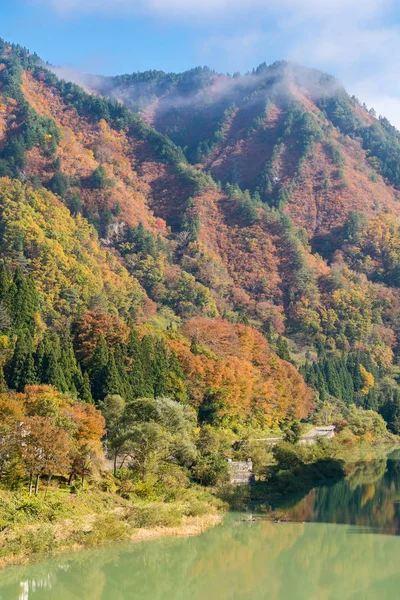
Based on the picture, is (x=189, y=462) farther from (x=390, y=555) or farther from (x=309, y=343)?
(x=309, y=343)

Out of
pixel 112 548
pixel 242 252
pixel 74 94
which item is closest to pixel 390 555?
pixel 112 548

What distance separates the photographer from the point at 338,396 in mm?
104438

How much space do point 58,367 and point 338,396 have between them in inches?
2474

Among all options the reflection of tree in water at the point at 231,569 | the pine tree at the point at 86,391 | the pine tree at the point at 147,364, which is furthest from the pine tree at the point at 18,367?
the reflection of tree in water at the point at 231,569

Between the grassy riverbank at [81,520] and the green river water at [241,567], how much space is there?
0.79 meters

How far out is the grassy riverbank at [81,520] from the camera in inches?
1255

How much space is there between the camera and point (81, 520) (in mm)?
35125

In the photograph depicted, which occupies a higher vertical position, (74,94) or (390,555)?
(74,94)

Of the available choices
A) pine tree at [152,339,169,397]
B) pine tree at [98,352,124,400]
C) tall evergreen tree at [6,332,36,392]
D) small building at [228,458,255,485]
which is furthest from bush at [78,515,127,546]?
pine tree at [152,339,169,397]

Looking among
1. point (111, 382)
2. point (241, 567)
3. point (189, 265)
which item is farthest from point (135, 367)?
point (189, 265)

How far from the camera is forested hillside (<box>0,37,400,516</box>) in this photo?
50.4 metres

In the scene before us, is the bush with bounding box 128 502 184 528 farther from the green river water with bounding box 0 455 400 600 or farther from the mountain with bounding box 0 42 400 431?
the mountain with bounding box 0 42 400 431

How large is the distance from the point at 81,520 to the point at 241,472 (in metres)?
18.2

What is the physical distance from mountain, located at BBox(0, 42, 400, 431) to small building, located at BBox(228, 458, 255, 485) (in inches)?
413
